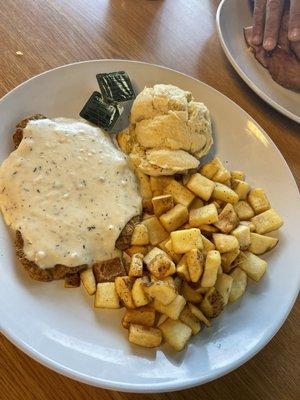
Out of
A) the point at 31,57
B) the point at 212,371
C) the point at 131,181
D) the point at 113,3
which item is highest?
the point at 113,3

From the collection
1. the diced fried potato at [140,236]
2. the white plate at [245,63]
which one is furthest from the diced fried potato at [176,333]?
the white plate at [245,63]

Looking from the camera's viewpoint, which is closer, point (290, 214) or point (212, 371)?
point (212, 371)

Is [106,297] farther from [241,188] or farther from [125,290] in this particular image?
[241,188]

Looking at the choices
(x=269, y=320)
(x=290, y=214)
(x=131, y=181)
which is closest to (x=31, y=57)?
(x=131, y=181)

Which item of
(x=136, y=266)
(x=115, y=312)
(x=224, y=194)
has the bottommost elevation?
(x=115, y=312)

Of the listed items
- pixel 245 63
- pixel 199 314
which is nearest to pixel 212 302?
pixel 199 314

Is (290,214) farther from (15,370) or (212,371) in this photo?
(15,370)

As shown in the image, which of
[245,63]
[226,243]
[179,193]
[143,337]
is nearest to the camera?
[143,337]
